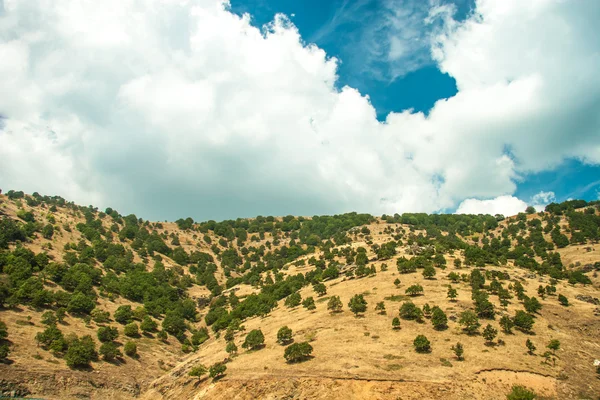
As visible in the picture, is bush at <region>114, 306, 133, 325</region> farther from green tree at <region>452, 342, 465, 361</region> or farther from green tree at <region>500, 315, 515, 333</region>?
green tree at <region>500, 315, 515, 333</region>

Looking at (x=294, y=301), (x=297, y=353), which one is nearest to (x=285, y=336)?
(x=297, y=353)

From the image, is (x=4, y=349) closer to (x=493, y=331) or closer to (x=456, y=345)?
(x=456, y=345)

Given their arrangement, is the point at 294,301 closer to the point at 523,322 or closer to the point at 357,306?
the point at 357,306

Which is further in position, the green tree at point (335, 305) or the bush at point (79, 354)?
the green tree at point (335, 305)

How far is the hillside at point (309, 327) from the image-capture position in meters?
52.8

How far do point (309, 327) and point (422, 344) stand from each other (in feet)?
87.7

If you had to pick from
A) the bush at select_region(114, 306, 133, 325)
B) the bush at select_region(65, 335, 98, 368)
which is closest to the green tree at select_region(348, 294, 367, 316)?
the bush at select_region(65, 335, 98, 368)

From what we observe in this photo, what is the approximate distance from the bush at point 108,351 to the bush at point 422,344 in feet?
224

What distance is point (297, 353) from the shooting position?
60219 mm

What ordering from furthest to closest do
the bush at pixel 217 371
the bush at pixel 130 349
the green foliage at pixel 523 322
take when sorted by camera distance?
1. the bush at pixel 130 349
2. the green foliage at pixel 523 322
3. the bush at pixel 217 371

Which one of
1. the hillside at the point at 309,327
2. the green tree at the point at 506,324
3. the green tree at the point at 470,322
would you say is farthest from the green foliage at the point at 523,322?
the green tree at the point at 470,322

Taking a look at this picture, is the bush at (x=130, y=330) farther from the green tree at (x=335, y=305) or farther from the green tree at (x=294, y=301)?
the green tree at (x=335, y=305)

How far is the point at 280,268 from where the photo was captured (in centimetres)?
17688

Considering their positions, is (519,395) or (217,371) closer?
(519,395)
